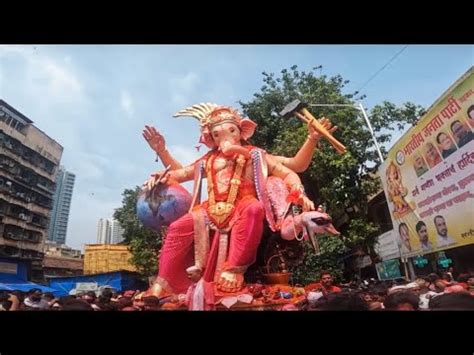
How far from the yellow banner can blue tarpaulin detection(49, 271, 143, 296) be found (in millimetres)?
3388

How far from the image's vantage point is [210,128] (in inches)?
213

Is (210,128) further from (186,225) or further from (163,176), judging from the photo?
(186,225)

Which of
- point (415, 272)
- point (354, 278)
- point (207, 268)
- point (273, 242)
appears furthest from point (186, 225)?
point (415, 272)

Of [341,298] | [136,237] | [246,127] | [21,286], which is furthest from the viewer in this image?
[136,237]

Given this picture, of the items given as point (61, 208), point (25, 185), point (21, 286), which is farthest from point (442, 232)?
point (25, 185)

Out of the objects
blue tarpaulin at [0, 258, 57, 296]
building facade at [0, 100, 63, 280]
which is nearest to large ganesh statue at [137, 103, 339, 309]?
building facade at [0, 100, 63, 280]

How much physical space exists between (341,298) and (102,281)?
2766 mm

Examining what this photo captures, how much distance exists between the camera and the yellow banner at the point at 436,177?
17.1 ft

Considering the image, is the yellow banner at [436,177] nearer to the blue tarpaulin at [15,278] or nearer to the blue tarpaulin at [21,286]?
the blue tarpaulin at [21,286]

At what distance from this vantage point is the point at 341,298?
3916mm

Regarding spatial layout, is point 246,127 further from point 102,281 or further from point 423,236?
point 423,236

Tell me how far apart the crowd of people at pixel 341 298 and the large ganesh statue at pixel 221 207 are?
0.42m
